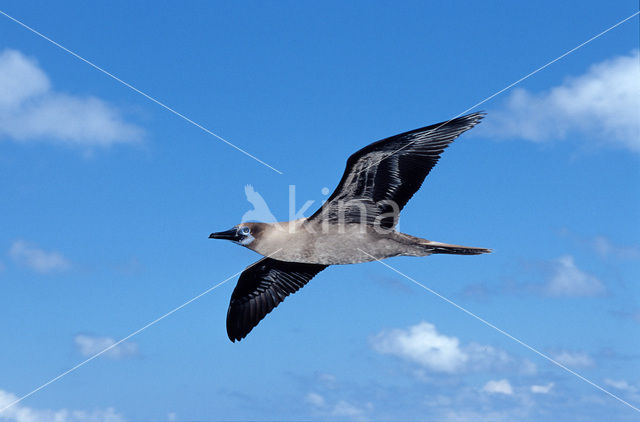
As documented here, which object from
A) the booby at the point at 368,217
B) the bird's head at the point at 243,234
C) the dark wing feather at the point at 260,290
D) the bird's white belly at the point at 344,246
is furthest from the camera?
the dark wing feather at the point at 260,290

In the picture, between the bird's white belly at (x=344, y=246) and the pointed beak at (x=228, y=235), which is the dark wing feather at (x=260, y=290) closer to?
the pointed beak at (x=228, y=235)

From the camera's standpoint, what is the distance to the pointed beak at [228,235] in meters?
11.4

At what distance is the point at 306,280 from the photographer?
525 inches

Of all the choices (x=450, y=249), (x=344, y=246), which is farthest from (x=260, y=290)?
(x=450, y=249)

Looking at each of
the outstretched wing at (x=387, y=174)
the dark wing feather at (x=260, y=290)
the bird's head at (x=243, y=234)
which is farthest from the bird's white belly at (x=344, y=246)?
the dark wing feather at (x=260, y=290)

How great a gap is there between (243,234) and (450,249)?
3.65 m

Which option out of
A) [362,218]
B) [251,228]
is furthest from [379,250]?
[251,228]

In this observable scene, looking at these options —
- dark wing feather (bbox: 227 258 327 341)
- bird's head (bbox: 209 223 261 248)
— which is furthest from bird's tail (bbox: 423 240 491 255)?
dark wing feather (bbox: 227 258 327 341)

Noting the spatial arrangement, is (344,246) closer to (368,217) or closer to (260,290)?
(368,217)

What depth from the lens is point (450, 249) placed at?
10789 millimetres

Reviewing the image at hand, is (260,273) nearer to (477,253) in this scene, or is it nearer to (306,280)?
(306,280)

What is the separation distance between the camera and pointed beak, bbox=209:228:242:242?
11.4 m

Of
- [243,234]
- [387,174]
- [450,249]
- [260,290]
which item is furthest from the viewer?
[260,290]

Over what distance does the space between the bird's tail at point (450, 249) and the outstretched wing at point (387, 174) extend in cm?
73
